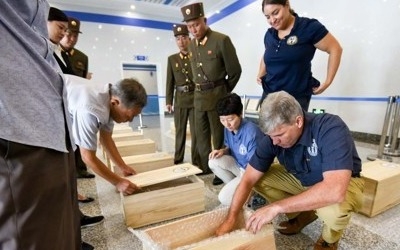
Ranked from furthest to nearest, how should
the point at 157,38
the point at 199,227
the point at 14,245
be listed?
the point at 157,38, the point at 199,227, the point at 14,245

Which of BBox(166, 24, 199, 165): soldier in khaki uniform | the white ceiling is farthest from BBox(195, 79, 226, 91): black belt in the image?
the white ceiling

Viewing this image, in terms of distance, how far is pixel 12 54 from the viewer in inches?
18.5

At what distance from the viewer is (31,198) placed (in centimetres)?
48

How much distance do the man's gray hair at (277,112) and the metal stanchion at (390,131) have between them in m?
2.10

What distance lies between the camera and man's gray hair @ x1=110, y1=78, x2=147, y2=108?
3.77 ft

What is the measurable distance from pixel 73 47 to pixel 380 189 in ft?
10.2

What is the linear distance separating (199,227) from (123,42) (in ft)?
23.8

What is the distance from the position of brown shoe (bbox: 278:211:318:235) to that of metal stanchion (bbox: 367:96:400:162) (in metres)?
1.67

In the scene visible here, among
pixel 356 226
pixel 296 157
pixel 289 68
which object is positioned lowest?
pixel 356 226

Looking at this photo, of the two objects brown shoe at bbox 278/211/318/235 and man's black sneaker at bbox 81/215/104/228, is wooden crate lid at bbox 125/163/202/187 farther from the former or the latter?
brown shoe at bbox 278/211/318/235

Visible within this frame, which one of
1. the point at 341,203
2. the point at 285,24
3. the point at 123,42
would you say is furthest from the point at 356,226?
the point at 123,42

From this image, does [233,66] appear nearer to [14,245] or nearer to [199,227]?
[199,227]

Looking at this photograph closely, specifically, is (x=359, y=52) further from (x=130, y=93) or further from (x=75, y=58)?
(x=75, y=58)

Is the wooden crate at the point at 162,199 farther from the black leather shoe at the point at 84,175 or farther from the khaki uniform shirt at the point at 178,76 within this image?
the khaki uniform shirt at the point at 178,76
